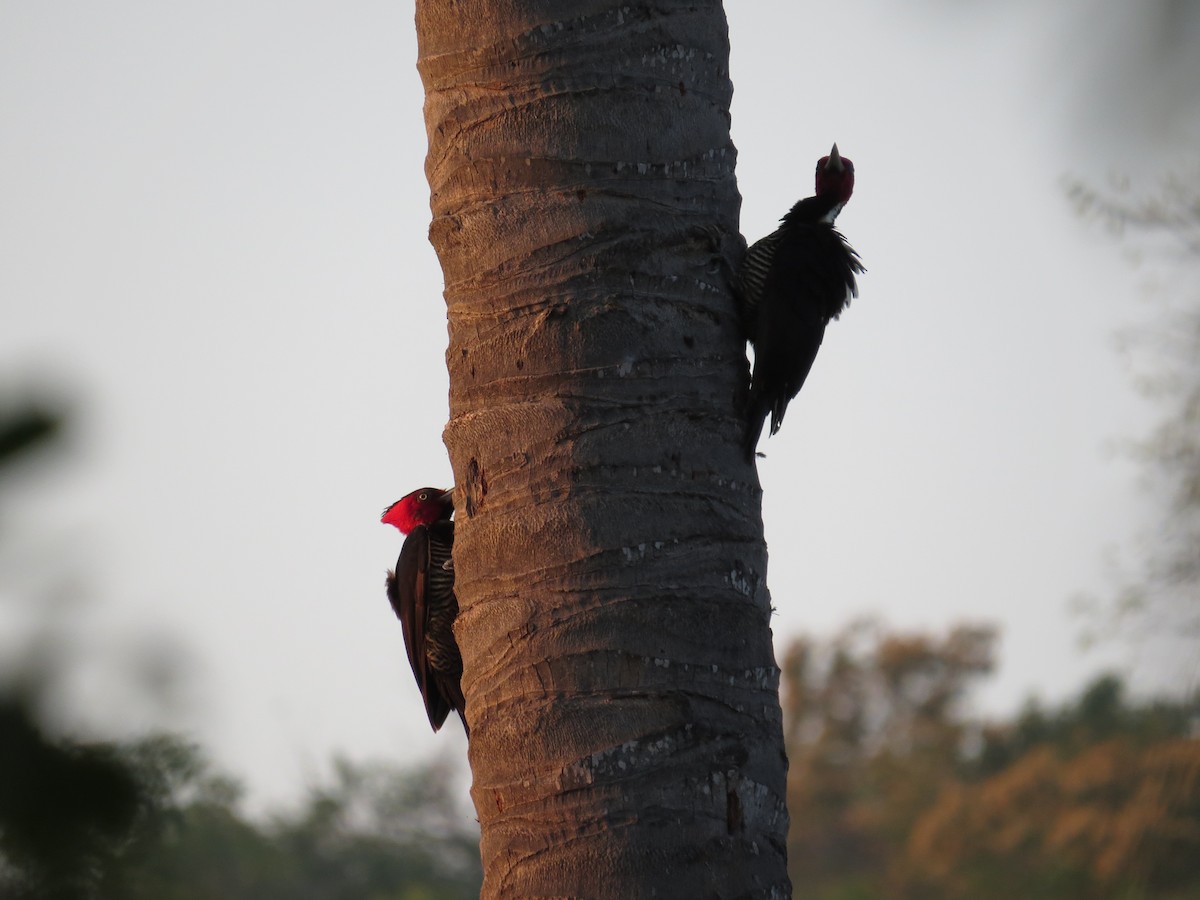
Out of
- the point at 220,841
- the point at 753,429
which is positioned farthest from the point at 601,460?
the point at 220,841

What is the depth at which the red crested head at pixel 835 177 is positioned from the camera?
4.69 m

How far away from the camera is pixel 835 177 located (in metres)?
4.72

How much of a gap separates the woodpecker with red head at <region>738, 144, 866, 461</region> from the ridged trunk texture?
0.46 ft

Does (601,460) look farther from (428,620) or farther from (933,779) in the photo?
(933,779)

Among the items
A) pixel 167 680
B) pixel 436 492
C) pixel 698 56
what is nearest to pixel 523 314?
pixel 698 56

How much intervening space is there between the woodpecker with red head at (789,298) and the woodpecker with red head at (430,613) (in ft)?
5.25

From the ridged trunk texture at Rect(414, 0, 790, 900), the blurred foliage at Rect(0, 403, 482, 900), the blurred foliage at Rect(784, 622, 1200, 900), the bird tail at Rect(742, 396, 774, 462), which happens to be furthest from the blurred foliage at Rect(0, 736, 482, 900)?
the blurred foliage at Rect(784, 622, 1200, 900)

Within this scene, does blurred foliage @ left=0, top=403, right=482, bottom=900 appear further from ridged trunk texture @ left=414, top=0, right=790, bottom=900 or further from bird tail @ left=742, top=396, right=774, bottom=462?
bird tail @ left=742, top=396, right=774, bottom=462

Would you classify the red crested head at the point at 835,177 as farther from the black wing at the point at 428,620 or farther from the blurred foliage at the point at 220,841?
the blurred foliage at the point at 220,841

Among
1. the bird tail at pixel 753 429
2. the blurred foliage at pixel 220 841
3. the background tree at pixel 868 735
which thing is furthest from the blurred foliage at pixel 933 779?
the bird tail at pixel 753 429

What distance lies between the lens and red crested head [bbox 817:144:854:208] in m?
4.69

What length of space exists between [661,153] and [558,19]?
0.32 meters

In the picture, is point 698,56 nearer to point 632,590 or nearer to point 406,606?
point 632,590

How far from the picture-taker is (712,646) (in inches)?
94.3
